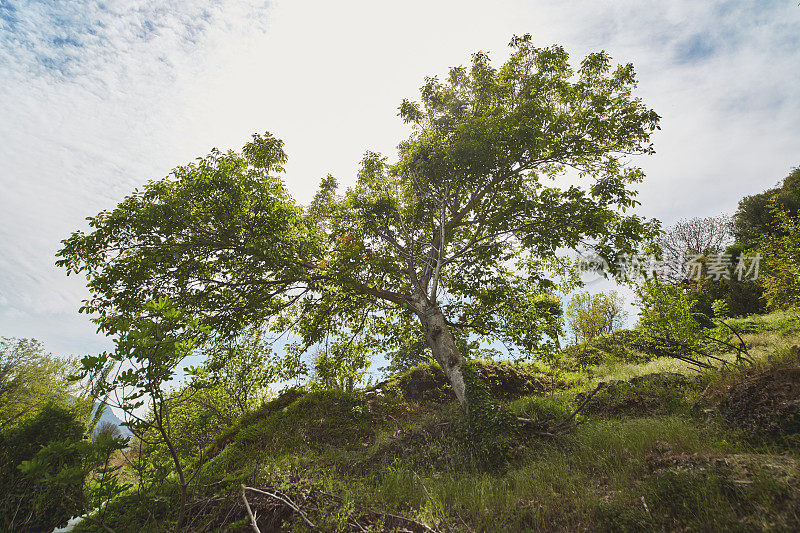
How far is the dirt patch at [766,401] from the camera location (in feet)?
14.5

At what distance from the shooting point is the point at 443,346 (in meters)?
9.19

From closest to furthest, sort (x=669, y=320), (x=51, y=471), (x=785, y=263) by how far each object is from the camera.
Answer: (x=51, y=471) < (x=669, y=320) < (x=785, y=263)

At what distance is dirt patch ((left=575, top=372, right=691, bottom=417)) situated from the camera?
6705 millimetres

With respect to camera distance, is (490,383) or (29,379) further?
(29,379)

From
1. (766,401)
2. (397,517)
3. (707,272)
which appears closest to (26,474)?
(397,517)

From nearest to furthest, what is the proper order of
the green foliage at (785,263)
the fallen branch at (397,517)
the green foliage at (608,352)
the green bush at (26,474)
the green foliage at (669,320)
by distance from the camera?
the fallen branch at (397,517) < the green bush at (26,474) < the green foliage at (669,320) < the green foliage at (785,263) < the green foliage at (608,352)

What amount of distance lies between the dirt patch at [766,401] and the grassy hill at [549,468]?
2cm

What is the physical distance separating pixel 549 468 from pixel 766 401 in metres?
3.50

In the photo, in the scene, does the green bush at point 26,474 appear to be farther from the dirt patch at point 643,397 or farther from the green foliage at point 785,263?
the green foliage at point 785,263

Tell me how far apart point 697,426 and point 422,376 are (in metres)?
8.94

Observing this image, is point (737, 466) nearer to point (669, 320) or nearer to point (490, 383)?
point (669, 320)

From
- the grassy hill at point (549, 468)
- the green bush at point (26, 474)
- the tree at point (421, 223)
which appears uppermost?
the tree at point (421, 223)

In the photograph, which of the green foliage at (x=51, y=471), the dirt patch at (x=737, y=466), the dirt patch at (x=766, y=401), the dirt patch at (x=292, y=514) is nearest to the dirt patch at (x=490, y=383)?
the dirt patch at (x=766, y=401)

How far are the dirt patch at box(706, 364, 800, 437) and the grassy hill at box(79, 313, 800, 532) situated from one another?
2cm
